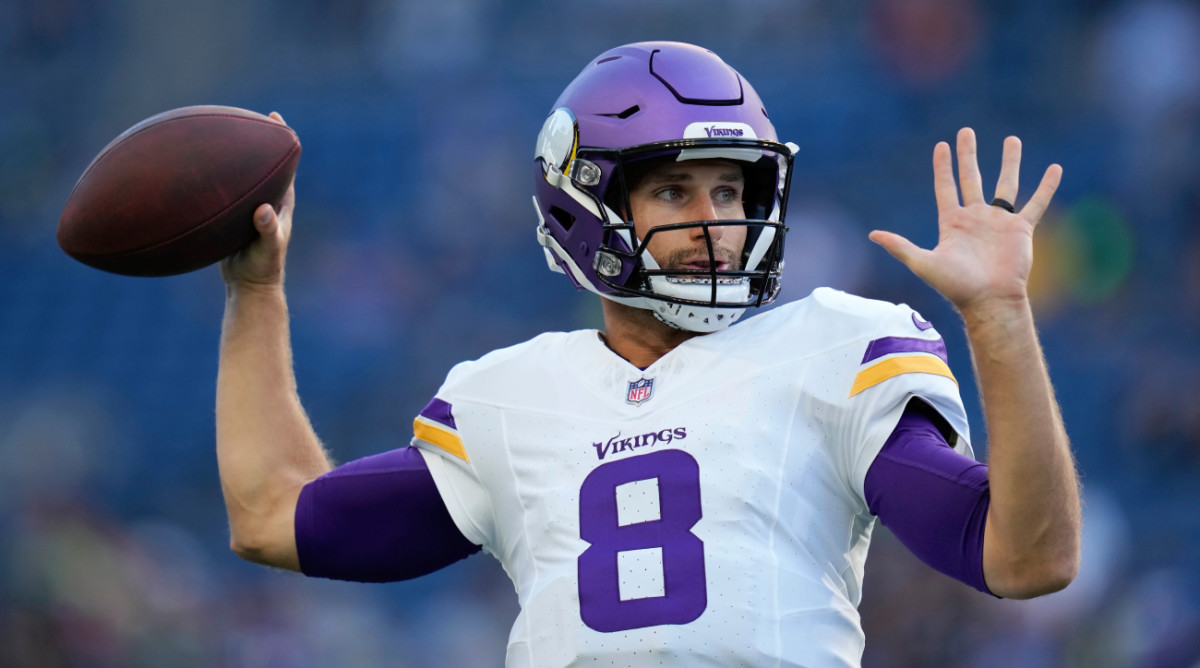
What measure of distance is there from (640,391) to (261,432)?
73 centimetres

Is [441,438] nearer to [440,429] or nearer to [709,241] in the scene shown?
[440,429]

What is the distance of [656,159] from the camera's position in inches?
84.0

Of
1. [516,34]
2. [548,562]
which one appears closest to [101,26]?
[516,34]

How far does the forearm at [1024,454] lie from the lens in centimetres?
153

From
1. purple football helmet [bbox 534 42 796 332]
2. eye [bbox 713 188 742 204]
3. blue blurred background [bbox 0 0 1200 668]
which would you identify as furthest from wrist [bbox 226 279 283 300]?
blue blurred background [bbox 0 0 1200 668]

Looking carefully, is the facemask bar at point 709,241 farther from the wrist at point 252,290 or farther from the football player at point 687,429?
the wrist at point 252,290

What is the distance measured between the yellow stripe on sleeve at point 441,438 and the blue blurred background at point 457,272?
116 inches

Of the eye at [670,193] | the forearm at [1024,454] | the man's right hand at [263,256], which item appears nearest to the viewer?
the forearm at [1024,454]

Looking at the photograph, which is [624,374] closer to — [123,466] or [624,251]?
[624,251]

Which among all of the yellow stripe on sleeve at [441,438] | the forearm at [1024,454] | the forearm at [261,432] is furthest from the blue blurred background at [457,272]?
the forearm at [1024,454]

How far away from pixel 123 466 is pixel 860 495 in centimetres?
463

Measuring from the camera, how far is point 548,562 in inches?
75.1

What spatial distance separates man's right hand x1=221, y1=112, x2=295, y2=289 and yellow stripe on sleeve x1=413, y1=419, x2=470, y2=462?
16.5 inches

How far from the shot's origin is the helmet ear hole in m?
2.26
